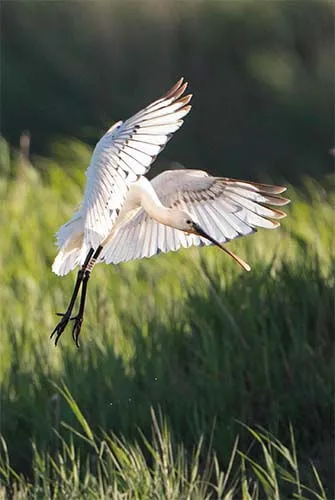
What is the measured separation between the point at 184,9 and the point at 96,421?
528 inches

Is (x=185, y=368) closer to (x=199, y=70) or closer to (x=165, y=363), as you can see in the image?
(x=165, y=363)

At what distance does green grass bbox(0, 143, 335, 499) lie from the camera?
4410mm

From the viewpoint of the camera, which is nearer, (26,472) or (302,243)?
(26,472)

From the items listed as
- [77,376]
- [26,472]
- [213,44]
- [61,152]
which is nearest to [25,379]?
[77,376]

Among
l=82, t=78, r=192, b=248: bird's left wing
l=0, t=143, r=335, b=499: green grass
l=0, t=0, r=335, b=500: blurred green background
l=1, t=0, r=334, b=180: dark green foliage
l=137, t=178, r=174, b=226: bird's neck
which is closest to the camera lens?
l=82, t=78, r=192, b=248: bird's left wing

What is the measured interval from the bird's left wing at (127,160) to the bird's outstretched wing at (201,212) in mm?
320

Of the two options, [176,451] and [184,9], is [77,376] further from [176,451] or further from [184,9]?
[184,9]

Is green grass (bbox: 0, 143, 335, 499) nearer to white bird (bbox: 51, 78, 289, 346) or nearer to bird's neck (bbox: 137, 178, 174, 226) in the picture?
white bird (bbox: 51, 78, 289, 346)

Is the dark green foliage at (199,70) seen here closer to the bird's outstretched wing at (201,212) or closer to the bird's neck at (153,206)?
the bird's outstretched wing at (201,212)

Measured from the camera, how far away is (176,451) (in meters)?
4.43

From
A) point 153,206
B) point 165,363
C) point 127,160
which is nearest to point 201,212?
point 153,206

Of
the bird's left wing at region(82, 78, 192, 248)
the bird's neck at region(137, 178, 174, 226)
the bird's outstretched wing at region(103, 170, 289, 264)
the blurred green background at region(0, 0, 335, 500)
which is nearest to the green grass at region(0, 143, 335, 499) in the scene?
the blurred green background at region(0, 0, 335, 500)

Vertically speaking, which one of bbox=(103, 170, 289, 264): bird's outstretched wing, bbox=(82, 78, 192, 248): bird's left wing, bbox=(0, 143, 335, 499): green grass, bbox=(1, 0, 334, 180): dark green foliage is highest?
bbox=(1, 0, 334, 180): dark green foliage

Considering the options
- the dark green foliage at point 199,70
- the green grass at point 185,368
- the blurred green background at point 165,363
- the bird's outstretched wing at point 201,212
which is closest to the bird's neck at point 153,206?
the bird's outstretched wing at point 201,212
